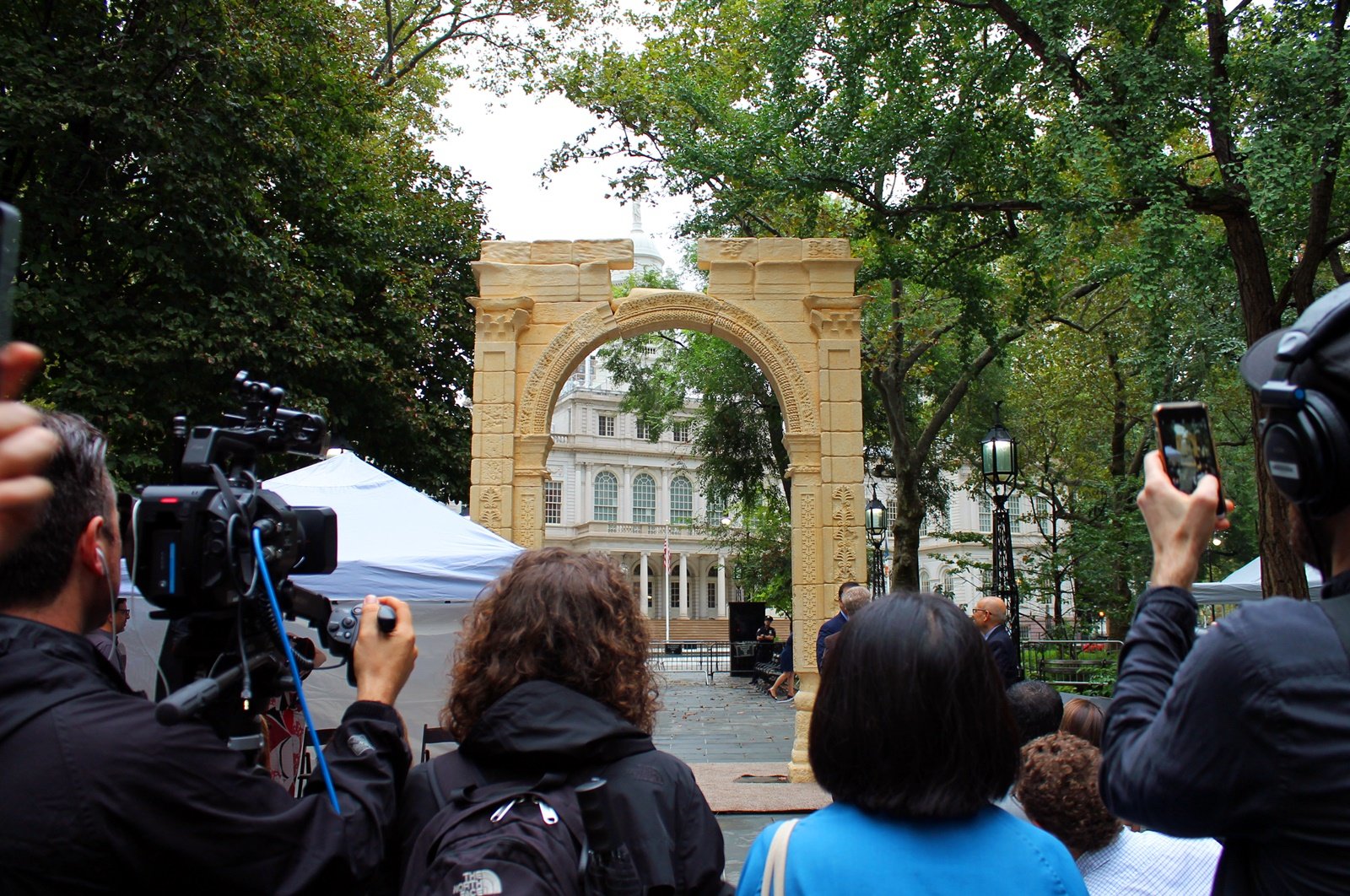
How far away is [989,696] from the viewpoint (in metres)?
1.91

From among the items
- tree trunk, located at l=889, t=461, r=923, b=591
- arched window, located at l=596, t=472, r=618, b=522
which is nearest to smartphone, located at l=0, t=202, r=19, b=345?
tree trunk, located at l=889, t=461, r=923, b=591

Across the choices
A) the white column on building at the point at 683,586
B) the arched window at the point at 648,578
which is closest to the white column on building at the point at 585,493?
the arched window at the point at 648,578

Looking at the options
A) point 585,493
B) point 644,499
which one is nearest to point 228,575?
point 585,493

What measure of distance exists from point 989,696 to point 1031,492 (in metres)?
23.1

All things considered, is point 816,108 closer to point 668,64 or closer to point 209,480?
point 668,64

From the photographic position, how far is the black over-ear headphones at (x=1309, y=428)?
5.04 ft

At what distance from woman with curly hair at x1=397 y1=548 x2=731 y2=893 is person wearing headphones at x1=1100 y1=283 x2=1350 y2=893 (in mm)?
796

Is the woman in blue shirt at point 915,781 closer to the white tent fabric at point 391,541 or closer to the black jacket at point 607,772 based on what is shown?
the black jacket at point 607,772

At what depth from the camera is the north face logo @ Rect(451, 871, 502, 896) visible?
5.74ft

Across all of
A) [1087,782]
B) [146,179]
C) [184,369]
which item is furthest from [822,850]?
[146,179]

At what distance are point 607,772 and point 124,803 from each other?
0.84m

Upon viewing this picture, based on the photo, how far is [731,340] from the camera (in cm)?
1329

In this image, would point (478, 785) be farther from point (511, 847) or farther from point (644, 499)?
point (644, 499)

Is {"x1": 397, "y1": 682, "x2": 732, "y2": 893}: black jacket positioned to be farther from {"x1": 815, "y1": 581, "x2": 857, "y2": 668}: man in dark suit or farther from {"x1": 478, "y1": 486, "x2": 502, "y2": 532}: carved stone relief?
{"x1": 478, "y1": 486, "x2": 502, "y2": 532}: carved stone relief
